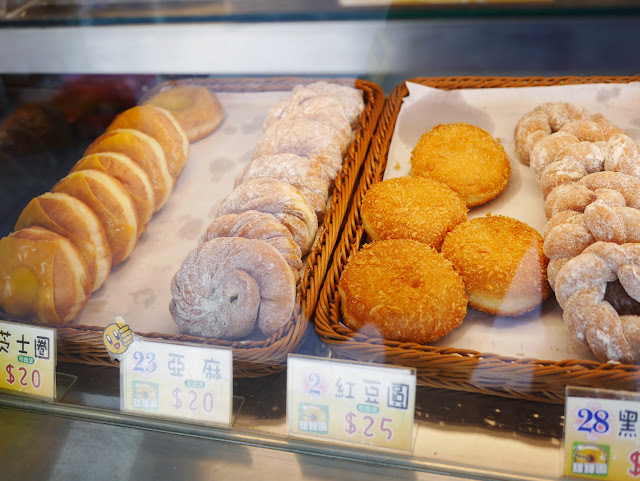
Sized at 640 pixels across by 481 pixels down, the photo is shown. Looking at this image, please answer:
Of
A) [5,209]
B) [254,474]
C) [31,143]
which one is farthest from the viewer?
[31,143]

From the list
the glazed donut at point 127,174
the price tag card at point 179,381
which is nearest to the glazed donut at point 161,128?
the glazed donut at point 127,174

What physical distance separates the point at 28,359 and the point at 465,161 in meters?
1.44

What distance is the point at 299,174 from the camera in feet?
6.29

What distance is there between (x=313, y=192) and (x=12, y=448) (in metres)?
1.08

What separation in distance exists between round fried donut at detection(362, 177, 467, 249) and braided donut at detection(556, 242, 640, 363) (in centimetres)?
45

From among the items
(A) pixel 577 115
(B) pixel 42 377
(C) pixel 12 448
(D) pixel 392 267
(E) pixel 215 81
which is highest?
(E) pixel 215 81

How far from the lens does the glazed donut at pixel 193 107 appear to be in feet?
7.73

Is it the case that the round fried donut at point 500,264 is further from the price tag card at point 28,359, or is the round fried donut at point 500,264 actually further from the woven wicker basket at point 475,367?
the price tag card at point 28,359

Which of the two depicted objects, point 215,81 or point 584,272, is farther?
point 215,81

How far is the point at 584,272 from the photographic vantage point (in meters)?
1.35

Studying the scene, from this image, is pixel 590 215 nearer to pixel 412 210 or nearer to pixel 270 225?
pixel 412 210

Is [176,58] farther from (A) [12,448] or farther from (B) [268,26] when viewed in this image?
(A) [12,448]

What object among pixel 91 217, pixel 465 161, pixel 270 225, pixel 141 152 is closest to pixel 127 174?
pixel 141 152

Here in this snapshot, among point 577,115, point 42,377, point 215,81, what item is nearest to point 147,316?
point 42,377
